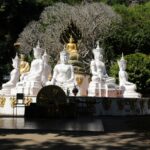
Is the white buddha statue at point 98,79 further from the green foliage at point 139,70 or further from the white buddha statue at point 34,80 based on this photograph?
the green foliage at point 139,70

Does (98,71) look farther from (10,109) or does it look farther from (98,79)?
(10,109)

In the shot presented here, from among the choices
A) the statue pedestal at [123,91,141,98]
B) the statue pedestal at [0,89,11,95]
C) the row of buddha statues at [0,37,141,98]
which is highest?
the row of buddha statues at [0,37,141,98]

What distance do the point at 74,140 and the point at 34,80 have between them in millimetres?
13180

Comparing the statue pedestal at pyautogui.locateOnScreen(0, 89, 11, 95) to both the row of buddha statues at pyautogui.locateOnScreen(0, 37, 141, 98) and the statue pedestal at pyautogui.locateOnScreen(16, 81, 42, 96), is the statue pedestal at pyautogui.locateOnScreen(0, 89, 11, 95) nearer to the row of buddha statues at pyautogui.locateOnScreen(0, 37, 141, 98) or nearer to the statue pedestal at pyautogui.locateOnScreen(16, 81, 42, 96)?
the row of buddha statues at pyautogui.locateOnScreen(0, 37, 141, 98)

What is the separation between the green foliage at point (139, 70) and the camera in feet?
124

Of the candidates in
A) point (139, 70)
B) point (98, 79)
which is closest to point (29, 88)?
point (98, 79)

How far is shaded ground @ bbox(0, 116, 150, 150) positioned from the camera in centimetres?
949

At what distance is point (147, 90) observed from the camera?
3906 cm

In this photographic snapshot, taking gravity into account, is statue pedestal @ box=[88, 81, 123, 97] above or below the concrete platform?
above

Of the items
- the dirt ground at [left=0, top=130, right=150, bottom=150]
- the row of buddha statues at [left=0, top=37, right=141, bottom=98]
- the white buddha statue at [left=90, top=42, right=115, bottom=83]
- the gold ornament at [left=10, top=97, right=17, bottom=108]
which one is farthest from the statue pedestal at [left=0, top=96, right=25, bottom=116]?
the dirt ground at [left=0, top=130, right=150, bottom=150]

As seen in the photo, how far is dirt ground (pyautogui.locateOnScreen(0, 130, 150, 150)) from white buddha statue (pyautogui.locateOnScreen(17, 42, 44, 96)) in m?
10.8

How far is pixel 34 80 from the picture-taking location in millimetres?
23359

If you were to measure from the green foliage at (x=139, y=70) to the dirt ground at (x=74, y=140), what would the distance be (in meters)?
25.8

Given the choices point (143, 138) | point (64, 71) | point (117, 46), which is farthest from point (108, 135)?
point (117, 46)
